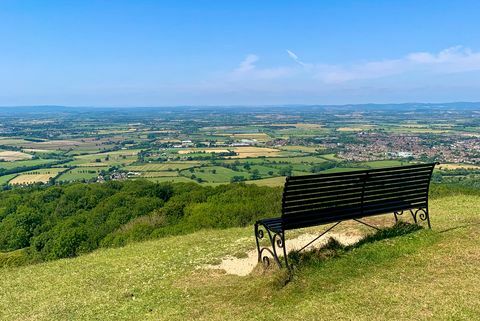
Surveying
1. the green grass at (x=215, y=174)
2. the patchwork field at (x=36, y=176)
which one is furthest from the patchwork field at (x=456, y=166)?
the patchwork field at (x=36, y=176)

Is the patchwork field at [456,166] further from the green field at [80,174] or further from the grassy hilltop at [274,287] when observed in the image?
the grassy hilltop at [274,287]

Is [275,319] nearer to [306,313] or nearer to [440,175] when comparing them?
[306,313]

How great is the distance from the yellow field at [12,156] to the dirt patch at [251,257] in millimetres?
97681

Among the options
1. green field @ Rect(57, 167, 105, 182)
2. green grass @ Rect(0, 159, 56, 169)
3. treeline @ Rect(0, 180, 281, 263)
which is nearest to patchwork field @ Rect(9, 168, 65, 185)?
green field @ Rect(57, 167, 105, 182)

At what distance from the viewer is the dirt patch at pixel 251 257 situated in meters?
7.96

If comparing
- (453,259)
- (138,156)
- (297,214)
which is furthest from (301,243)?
(138,156)

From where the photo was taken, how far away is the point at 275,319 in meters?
5.35

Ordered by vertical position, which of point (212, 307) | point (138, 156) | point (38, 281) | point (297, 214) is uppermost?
point (297, 214)

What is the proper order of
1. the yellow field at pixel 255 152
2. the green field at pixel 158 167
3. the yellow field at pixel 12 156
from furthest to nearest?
1. the yellow field at pixel 12 156
2. the yellow field at pixel 255 152
3. the green field at pixel 158 167

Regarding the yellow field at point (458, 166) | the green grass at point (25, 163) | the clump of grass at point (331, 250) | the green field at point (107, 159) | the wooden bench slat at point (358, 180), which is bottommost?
the green grass at point (25, 163)

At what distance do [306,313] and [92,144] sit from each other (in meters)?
124

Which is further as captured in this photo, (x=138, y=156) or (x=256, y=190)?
(x=138, y=156)

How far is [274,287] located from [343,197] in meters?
2.30

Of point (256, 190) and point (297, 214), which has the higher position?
point (297, 214)
